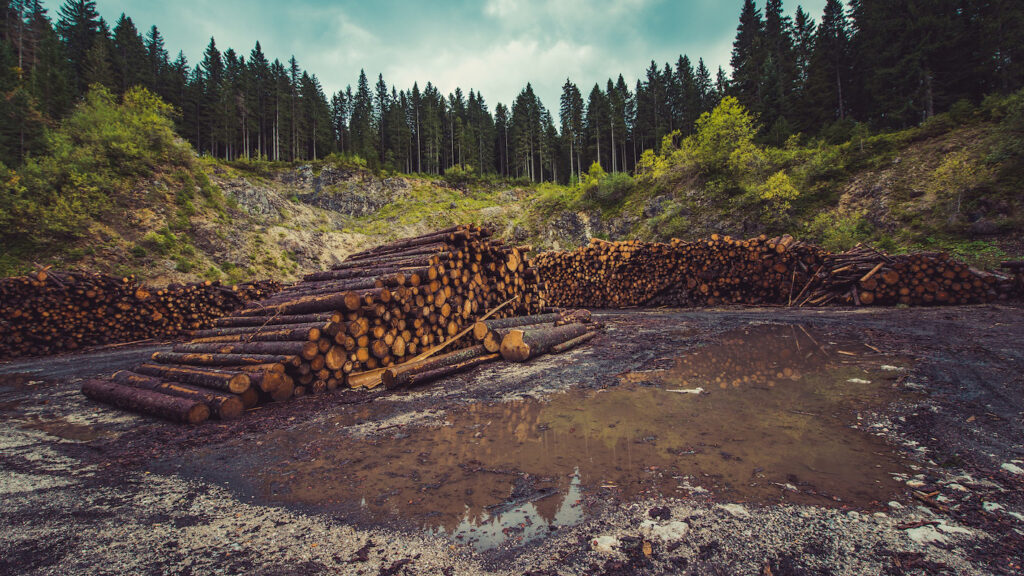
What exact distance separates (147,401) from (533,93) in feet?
218

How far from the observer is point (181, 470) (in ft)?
8.38

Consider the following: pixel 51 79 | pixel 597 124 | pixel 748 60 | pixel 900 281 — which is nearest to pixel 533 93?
pixel 597 124

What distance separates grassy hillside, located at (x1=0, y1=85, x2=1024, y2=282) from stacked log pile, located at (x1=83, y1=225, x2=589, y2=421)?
55.8ft

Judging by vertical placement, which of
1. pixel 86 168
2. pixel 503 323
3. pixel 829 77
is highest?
pixel 829 77

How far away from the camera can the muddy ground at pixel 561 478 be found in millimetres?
1528

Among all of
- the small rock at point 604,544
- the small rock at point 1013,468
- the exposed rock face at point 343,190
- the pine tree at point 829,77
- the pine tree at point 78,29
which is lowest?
the small rock at point 604,544

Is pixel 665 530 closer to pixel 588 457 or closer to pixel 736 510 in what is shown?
pixel 736 510

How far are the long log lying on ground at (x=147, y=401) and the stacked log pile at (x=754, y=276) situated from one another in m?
6.90

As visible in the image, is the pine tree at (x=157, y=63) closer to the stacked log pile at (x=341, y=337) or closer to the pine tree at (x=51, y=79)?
the pine tree at (x=51, y=79)

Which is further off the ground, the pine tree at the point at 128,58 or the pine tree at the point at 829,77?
the pine tree at the point at 128,58

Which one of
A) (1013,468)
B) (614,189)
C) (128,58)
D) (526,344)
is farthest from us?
(128,58)

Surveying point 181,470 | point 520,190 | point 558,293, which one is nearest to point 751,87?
point 520,190

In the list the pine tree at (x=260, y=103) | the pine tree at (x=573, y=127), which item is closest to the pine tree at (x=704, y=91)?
the pine tree at (x=573, y=127)

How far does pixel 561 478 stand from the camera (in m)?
2.17
